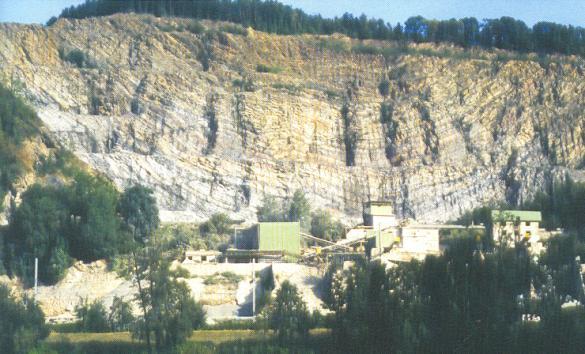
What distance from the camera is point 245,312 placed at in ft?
166

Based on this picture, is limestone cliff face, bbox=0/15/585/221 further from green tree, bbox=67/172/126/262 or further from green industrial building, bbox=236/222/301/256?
green tree, bbox=67/172/126/262

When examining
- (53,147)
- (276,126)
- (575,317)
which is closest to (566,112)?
(276,126)

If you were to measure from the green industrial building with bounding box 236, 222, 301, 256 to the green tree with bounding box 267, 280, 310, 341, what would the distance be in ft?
39.7

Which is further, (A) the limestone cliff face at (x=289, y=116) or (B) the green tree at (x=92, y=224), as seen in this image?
(A) the limestone cliff face at (x=289, y=116)

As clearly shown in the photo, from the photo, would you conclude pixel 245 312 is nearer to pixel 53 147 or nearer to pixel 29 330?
pixel 29 330

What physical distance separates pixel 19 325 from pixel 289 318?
670 centimetres

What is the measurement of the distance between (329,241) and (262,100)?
15.0m

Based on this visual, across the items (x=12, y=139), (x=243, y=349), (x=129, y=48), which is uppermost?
(x=129, y=48)


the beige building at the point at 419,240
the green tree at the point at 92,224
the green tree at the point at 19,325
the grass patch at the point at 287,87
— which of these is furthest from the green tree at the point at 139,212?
the grass patch at the point at 287,87

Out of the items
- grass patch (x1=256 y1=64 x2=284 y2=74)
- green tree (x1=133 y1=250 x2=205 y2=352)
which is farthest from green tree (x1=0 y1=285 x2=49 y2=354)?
grass patch (x1=256 y1=64 x2=284 y2=74)

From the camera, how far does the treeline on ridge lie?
279 ft

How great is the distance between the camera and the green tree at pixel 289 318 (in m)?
42.2

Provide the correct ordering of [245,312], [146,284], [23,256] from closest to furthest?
[146,284] < [245,312] < [23,256]

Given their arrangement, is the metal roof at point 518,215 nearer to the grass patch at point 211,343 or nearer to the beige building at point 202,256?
the beige building at point 202,256
